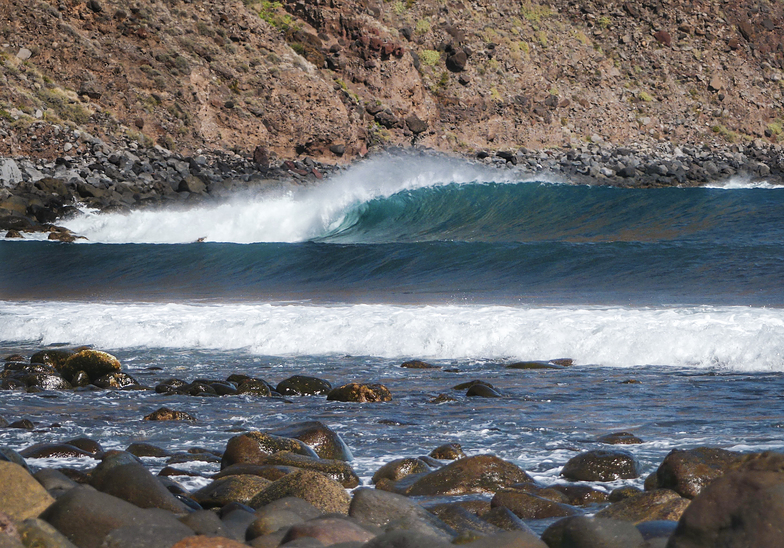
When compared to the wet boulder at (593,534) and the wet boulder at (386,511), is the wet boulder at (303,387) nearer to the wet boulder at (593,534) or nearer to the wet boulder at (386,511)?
the wet boulder at (386,511)

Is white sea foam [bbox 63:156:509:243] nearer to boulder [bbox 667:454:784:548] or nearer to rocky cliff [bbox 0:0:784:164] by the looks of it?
rocky cliff [bbox 0:0:784:164]

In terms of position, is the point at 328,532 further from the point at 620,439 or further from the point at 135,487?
the point at 620,439

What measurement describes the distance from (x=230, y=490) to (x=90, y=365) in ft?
14.3

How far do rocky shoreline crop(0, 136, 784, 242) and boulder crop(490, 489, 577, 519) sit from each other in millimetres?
22140

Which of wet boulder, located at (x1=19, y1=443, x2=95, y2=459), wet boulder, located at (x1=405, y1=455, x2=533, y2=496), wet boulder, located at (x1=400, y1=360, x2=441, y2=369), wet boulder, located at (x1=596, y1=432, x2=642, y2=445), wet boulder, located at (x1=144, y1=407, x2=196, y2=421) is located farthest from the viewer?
wet boulder, located at (x1=400, y1=360, x2=441, y2=369)

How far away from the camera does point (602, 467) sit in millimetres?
4602

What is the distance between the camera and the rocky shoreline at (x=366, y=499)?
2.77 m

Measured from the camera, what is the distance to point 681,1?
52.6 meters

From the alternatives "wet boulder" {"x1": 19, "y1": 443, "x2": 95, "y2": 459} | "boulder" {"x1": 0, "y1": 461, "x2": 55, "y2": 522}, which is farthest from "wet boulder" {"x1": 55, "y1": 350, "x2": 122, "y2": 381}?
"boulder" {"x1": 0, "y1": 461, "x2": 55, "y2": 522}

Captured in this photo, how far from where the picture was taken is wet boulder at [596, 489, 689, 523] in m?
3.63

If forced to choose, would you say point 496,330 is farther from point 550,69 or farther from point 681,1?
point 681,1

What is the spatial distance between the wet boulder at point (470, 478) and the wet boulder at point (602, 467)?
0.29 m

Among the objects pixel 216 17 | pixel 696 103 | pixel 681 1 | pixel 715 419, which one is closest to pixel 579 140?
pixel 696 103

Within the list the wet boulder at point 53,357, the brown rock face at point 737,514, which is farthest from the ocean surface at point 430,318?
the brown rock face at point 737,514
